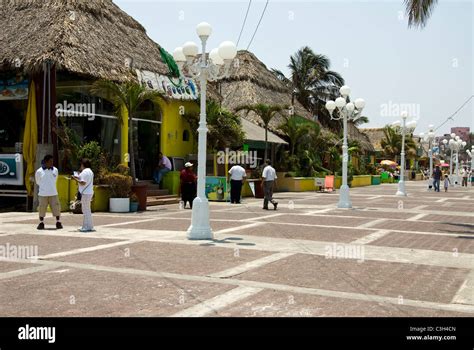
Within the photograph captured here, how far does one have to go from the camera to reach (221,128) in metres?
22.4

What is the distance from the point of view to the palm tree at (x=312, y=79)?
4409 cm

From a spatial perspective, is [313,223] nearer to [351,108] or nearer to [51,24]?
[351,108]

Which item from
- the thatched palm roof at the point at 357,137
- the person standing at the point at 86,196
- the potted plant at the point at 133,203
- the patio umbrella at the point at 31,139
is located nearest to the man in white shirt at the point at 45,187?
the person standing at the point at 86,196

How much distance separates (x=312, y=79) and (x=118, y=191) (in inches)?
1218

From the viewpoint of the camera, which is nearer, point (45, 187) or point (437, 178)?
point (45, 187)

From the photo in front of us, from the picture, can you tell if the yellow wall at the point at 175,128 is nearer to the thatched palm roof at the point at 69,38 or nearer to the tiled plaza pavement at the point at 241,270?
the thatched palm roof at the point at 69,38

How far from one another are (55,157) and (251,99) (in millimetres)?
15758

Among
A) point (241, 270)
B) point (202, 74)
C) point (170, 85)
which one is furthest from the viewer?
point (170, 85)

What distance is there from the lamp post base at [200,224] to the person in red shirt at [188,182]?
22.6 feet

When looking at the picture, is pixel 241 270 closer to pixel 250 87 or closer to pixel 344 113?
pixel 344 113

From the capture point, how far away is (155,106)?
22453 millimetres

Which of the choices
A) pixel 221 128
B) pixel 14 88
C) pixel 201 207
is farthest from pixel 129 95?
pixel 201 207
